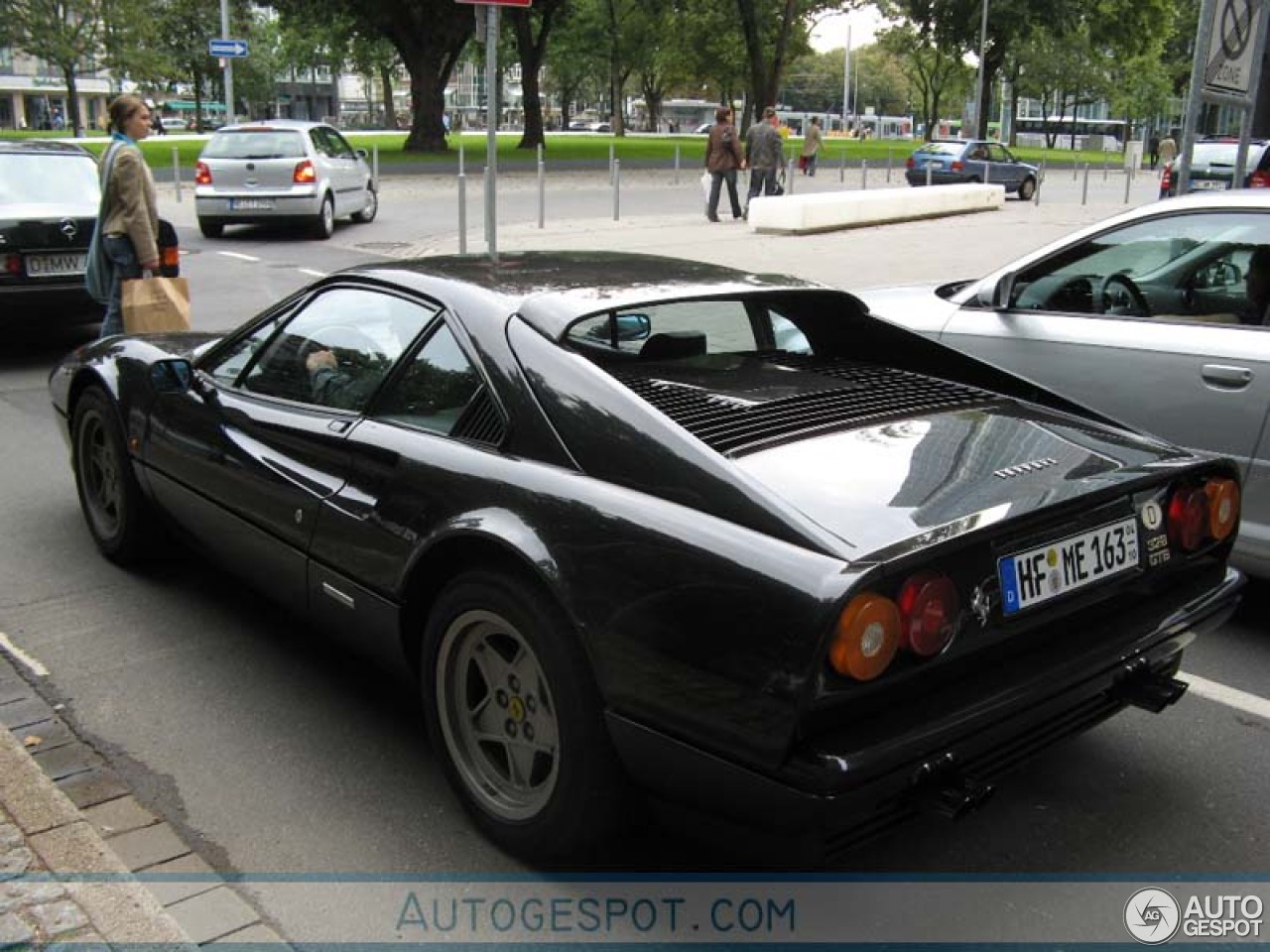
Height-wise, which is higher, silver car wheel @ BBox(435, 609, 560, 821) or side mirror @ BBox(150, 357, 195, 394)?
side mirror @ BBox(150, 357, 195, 394)

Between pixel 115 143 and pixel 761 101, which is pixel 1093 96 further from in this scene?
pixel 115 143

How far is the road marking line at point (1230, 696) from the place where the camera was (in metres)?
4.01

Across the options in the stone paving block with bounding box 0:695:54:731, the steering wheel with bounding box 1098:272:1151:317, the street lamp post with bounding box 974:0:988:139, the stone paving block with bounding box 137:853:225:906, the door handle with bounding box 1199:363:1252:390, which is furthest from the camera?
the street lamp post with bounding box 974:0:988:139

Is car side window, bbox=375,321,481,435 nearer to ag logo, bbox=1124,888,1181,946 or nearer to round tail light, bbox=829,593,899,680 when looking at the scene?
round tail light, bbox=829,593,899,680

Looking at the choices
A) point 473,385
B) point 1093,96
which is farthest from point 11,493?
point 1093,96

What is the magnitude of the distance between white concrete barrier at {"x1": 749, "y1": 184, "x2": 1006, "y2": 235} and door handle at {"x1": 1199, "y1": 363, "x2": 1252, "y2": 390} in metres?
15.3

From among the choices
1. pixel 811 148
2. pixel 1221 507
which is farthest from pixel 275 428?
pixel 811 148

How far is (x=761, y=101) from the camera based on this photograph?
152 feet

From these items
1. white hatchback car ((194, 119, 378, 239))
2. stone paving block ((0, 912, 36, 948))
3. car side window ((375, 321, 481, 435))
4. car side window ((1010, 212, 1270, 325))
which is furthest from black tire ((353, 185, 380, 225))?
stone paving block ((0, 912, 36, 948))

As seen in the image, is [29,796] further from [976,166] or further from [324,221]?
[976,166]

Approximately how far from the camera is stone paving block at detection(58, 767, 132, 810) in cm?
329

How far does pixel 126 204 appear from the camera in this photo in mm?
7734

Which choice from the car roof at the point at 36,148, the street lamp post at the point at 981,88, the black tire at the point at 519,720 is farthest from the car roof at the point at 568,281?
the street lamp post at the point at 981,88

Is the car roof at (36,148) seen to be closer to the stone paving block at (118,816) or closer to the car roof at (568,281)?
the car roof at (568,281)
